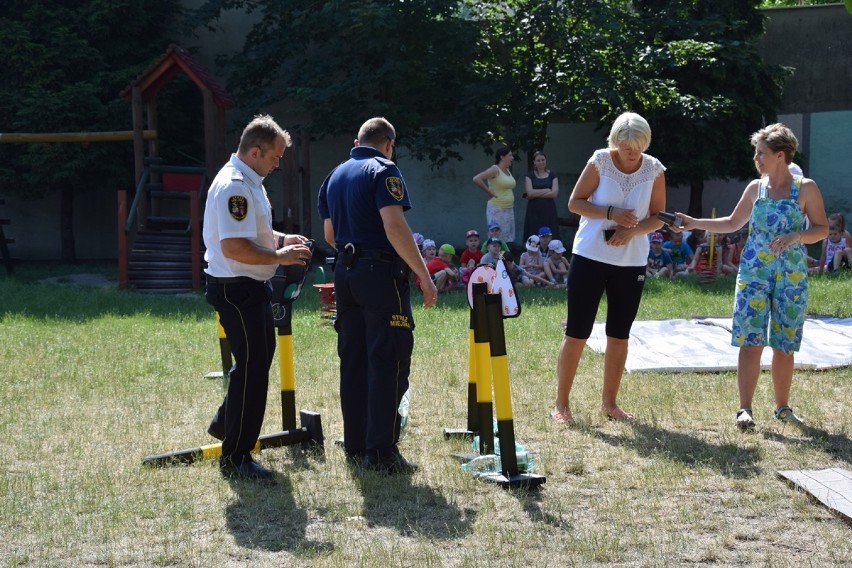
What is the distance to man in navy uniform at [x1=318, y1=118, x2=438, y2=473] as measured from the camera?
17.2 feet

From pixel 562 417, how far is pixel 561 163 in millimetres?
16429

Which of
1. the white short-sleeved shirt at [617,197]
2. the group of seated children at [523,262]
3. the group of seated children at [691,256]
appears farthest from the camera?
the group of seated children at [691,256]

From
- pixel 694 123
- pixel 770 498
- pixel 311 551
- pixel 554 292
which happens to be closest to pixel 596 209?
pixel 770 498

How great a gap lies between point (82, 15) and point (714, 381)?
1648 centimetres

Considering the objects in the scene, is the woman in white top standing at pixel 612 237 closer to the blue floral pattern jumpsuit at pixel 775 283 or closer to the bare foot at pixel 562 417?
the bare foot at pixel 562 417

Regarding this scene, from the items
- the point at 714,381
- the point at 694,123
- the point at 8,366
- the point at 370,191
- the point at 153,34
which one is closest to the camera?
Result: the point at 370,191

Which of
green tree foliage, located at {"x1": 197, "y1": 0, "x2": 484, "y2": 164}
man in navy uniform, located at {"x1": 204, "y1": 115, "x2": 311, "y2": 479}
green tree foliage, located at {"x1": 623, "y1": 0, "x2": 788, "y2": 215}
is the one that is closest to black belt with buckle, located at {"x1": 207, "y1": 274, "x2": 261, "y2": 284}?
man in navy uniform, located at {"x1": 204, "y1": 115, "x2": 311, "y2": 479}

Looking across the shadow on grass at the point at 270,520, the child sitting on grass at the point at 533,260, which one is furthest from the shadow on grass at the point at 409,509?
the child sitting on grass at the point at 533,260

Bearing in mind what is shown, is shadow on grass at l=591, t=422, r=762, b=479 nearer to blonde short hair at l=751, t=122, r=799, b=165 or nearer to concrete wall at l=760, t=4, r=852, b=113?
blonde short hair at l=751, t=122, r=799, b=165

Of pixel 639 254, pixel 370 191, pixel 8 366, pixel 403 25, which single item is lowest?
pixel 8 366

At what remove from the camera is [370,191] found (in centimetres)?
529

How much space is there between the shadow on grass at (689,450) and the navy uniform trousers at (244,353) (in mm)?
2110

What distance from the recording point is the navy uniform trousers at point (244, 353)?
5246 millimetres

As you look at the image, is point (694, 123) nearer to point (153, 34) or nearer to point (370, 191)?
point (153, 34)
